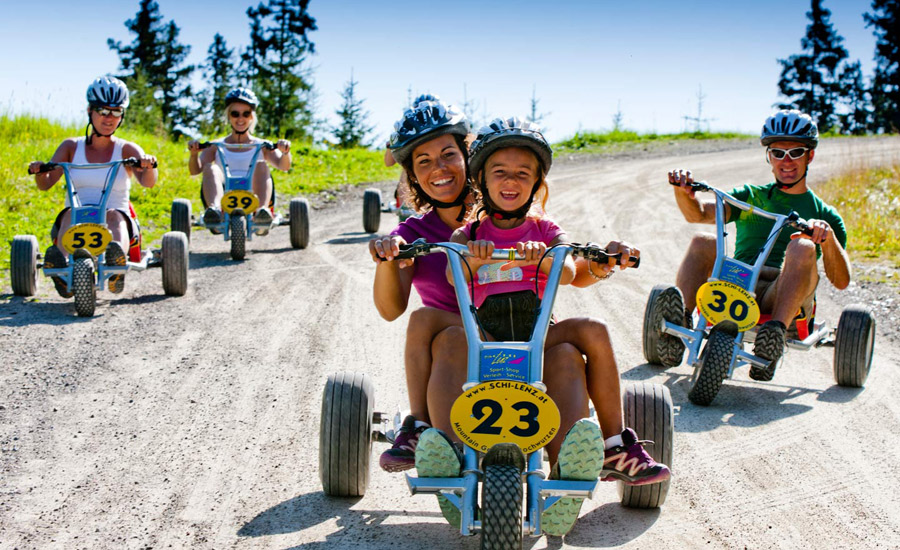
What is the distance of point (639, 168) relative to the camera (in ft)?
65.6

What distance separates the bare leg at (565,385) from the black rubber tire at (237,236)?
22.7 feet

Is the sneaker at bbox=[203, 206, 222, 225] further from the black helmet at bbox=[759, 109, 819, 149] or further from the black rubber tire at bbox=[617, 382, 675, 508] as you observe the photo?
the black rubber tire at bbox=[617, 382, 675, 508]


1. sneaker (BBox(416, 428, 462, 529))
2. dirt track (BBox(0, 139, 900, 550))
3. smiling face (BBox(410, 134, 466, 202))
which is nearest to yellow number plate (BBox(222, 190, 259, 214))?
dirt track (BBox(0, 139, 900, 550))

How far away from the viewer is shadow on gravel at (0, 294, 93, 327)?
23.5ft

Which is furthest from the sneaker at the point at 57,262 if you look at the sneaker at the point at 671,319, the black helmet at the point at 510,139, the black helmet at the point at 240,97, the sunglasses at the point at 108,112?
the black helmet at the point at 510,139

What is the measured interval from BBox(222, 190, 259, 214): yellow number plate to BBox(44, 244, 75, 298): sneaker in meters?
2.67

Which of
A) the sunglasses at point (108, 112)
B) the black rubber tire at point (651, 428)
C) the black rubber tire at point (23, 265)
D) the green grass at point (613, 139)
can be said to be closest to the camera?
the black rubber tire at point (651, 428)

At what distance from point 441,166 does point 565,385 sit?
1228 millimetres

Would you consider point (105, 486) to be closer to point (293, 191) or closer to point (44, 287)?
point (44, 287)

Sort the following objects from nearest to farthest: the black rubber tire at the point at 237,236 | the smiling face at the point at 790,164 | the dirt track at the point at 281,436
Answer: the dirt track at the point at 281,436, the smiling face at the point at 790,164, the black rubber tire at the point at 237,236

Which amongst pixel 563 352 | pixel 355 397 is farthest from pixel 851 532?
pixel 355 397

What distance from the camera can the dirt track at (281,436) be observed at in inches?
143

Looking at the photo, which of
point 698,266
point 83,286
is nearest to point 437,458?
point 698,266

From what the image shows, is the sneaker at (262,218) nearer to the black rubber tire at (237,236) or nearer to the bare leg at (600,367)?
the black rubber tire at (237,236)
